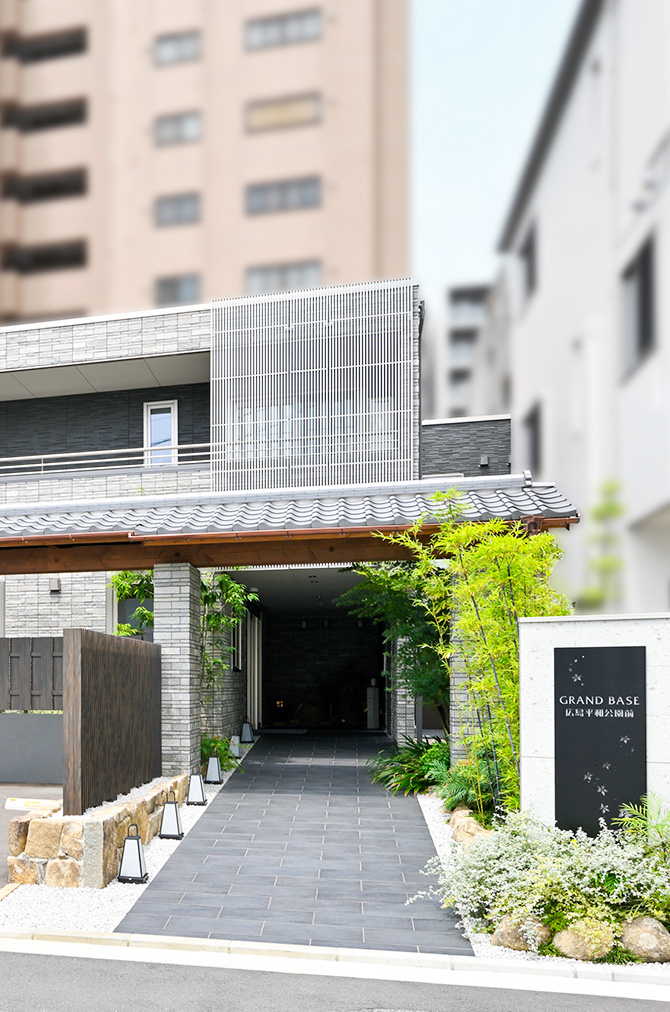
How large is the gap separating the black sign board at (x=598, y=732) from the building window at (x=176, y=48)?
711cm

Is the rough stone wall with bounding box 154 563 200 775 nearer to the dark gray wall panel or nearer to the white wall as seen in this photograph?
the dark gray wall panel

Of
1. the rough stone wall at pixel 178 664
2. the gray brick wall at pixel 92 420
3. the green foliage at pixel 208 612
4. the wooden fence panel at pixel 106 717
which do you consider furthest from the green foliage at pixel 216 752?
the gray brick wall at pixel 92 420

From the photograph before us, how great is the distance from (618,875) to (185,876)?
4324 millimetres

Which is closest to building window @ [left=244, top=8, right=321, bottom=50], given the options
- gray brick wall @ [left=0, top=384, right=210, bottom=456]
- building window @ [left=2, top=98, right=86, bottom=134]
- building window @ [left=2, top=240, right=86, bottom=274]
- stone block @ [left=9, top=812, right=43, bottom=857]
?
building window @ [left=2, top=98, right=86, bottom=134]

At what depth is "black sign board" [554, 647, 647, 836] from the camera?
24.5 feet

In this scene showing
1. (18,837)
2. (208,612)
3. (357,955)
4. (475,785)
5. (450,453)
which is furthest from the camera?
(450,453)

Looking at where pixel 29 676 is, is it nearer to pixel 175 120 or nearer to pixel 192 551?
pixel 192 551

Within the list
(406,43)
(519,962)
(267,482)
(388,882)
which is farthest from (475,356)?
(267,482)

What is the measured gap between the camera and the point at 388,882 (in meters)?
8.42

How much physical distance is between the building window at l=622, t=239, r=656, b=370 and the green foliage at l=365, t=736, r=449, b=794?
11852mm

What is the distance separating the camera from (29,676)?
13.4 metres

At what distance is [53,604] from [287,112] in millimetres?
17433

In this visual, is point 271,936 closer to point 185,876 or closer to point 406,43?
point 185,876

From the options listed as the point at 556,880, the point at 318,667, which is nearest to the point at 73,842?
the point at 556,880
